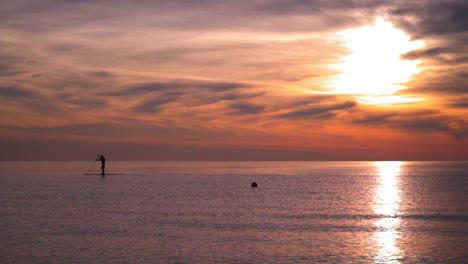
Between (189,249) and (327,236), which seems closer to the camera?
(189,249)

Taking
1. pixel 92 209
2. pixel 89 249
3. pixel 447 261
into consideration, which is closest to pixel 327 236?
pixel 447 261

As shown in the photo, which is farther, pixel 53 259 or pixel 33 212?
pixel 33 212

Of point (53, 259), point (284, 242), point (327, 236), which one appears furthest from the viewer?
point (327, 236)

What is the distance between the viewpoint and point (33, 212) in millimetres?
48625

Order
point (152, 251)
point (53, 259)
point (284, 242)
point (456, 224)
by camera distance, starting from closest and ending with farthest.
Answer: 1. point (53, 259)
2. point (152, 251)
3. point (284, 242)
4. point (456, 224)

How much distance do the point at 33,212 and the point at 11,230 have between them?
38.5 feet

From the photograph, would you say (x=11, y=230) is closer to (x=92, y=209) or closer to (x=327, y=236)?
(x=92, y=209)

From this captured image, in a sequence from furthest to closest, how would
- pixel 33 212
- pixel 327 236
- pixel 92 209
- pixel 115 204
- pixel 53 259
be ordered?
pixel 115 204, pixel 92 209, pixel 33 212, pixel 327 236, pixel 53 259

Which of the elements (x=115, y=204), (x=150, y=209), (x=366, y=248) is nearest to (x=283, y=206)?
(x=150, y=209)

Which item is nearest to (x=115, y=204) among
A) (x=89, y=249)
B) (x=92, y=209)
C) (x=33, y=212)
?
(x=92, y=209)

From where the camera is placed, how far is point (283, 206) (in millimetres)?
58344

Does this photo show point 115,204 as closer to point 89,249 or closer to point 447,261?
point 89,249

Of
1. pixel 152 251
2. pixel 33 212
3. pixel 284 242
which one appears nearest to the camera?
pixel 152 251

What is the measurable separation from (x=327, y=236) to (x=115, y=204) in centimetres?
2891
